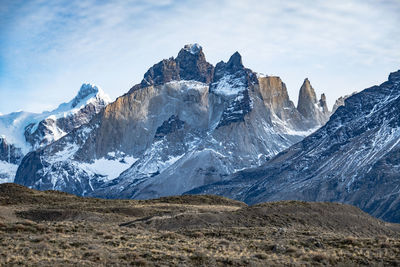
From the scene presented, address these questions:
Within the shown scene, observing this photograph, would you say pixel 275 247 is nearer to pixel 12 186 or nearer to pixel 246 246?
pixel 246 246

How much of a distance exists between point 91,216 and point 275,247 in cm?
3191

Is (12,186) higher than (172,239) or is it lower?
higher

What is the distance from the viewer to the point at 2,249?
182ft

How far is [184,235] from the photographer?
6838 centimetres

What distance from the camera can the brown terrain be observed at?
54219mm

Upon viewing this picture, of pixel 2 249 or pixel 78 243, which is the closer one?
pixel 2 249

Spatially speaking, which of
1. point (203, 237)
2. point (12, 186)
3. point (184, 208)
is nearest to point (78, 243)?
point (203, 237)

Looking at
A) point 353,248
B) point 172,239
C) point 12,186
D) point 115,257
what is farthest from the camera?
point 12,186

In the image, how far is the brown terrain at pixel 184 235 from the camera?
5422cm

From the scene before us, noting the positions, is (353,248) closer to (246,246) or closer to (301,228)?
(246,246)

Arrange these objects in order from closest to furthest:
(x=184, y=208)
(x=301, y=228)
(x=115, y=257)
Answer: (x=115, y=257), (x=301, y=228), (x=184, y=208)

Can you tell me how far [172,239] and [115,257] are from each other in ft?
38.4

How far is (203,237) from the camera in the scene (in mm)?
67688

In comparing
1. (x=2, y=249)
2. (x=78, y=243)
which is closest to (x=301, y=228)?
(x=78, y=243)
